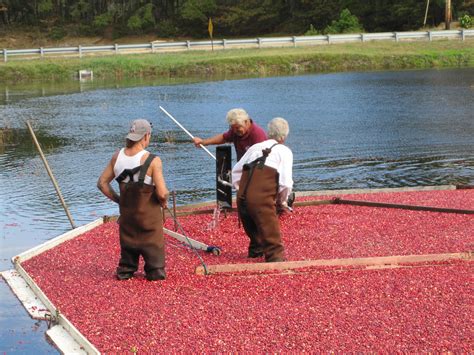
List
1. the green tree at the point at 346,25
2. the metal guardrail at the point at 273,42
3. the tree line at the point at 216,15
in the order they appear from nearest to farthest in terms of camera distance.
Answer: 1. the metal guardrail at the point at 273,42
2. the green tree at the point at 346,25
3. the tree line at the point at 216,15

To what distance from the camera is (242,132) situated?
11.6m

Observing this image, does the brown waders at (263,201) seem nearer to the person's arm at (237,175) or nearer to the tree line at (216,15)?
the person's arm at (237,175)

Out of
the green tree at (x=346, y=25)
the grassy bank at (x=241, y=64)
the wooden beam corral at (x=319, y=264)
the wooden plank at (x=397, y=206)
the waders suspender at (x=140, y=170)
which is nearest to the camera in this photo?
the waders suspender at (x=140, y=170)

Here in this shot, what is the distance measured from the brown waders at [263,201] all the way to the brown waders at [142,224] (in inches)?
45.2

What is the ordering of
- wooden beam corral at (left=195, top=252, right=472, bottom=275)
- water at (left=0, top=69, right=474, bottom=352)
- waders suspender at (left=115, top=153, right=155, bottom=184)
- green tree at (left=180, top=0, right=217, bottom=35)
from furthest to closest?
green tree at (left=180, top=0, right=217, bottom=35) < water at (left=0, top=69, right=474, bottom=352) < wooden beam corral at (left=195, top=252, right=472, bottom=275) < waders suspender at (left=115, top=153, right=155, bottom=184)

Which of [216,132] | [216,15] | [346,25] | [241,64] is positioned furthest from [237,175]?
[216,15]

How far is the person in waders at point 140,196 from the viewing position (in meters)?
9.39

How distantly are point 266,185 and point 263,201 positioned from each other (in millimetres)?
190

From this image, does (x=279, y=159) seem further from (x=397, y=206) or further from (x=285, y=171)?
(x=397, y=206)

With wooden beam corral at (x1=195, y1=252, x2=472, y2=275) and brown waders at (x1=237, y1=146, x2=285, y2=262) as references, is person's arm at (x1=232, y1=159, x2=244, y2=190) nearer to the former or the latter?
brown waders at (x1=237, y1=146, x2=285, y2=262)

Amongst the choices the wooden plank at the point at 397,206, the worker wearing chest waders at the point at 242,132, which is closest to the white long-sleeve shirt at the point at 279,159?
the worker wearing chest waders at the point at 242,132

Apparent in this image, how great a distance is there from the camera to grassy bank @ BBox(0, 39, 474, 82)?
49531mm

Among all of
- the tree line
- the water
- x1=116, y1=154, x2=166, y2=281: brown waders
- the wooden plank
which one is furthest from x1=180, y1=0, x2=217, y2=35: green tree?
x1=116, y1=154, x2=166, y2=281: brown waders

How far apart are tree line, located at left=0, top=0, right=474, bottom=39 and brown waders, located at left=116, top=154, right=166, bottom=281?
6060cm
